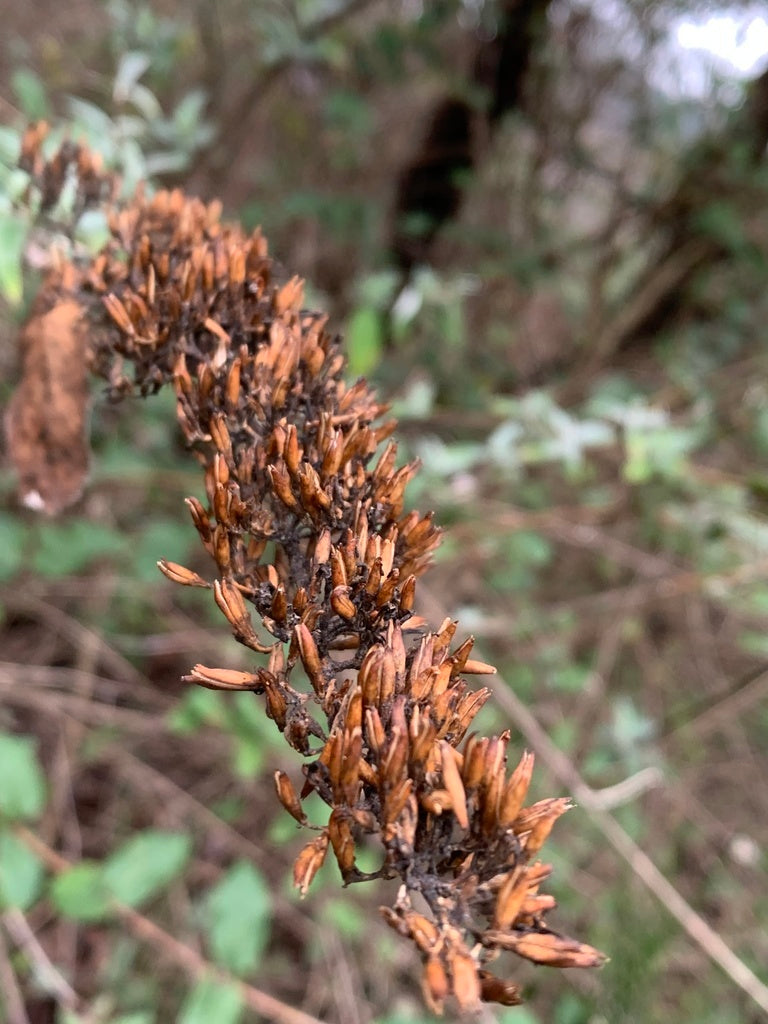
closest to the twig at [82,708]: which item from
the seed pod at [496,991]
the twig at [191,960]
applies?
the twig at [191,960]

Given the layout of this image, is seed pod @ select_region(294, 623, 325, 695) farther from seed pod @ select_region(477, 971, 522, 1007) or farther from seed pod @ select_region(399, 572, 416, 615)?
seed pod @ select_region(477, 971, 522, 1007)

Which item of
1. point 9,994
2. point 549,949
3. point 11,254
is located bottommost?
point 9,994

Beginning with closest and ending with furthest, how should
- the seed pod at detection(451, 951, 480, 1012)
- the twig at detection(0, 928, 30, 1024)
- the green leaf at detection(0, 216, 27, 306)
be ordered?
1. the seed pod at detection(451, 951, 480, 1012)
2. the green leaf at detection(0, 216, 27, 306)
3. the twig at detection(0, 928, 30, 1024)

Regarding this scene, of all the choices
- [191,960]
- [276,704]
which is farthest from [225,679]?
[191,960]

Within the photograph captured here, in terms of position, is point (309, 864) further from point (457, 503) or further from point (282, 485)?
point (457, 503)

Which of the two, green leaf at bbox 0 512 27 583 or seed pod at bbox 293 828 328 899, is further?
green leaf at bbox 0 512 27 583

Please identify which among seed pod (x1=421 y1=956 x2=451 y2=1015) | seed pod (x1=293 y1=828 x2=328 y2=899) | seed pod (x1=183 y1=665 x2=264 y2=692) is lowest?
seed pod (x1=421 y1=956 x2=451 y2=1015)

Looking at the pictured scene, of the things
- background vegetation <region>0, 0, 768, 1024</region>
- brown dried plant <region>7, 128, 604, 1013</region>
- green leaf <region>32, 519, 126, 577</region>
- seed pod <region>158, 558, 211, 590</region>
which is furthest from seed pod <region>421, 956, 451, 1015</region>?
green leaf <region>32, 519, 126, 577</region>
